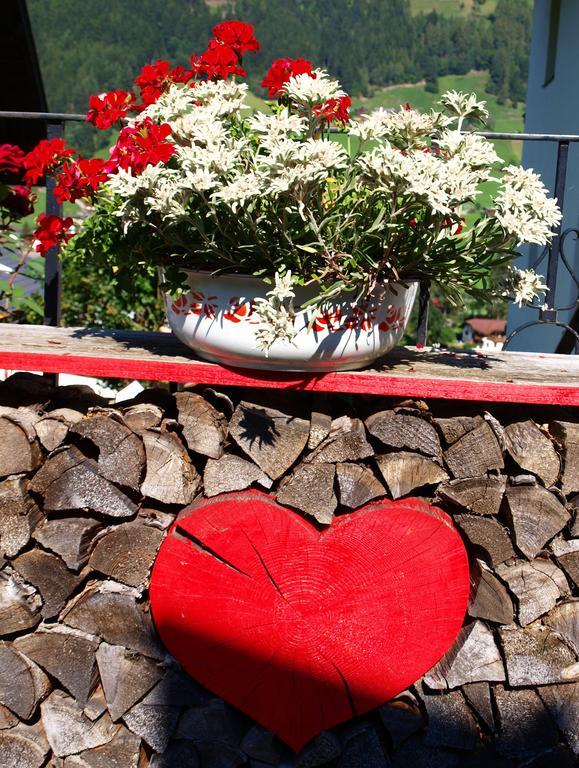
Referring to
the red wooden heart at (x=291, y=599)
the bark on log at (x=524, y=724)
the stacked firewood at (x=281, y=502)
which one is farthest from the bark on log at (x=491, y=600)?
the bark on log at (x=524, y=724)

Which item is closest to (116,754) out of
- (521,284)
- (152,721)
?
(152,721)

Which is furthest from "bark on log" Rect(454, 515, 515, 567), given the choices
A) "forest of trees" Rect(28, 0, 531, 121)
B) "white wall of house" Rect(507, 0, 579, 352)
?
"forest of trees" Rect(28, 0, 531, 121)

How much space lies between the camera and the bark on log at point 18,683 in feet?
6.84

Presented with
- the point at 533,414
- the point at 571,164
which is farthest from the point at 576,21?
the point at 533,414

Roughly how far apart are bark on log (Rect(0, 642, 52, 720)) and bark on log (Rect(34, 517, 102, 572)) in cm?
28

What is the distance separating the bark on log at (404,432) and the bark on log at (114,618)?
0.73 m

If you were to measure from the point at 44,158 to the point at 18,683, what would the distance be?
130 cm

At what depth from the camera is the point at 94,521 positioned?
2.05 meters

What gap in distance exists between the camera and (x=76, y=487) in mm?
2020

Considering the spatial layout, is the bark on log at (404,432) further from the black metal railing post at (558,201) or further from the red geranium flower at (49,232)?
the red geranium flower at (49,232)

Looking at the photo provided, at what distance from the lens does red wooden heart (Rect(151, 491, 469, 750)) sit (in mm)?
2059

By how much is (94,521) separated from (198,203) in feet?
2.64

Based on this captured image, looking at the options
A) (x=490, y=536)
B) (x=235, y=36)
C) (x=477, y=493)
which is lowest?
(x=490, y=536)

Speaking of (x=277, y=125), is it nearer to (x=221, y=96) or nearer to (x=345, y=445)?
(x=221, y=96)
